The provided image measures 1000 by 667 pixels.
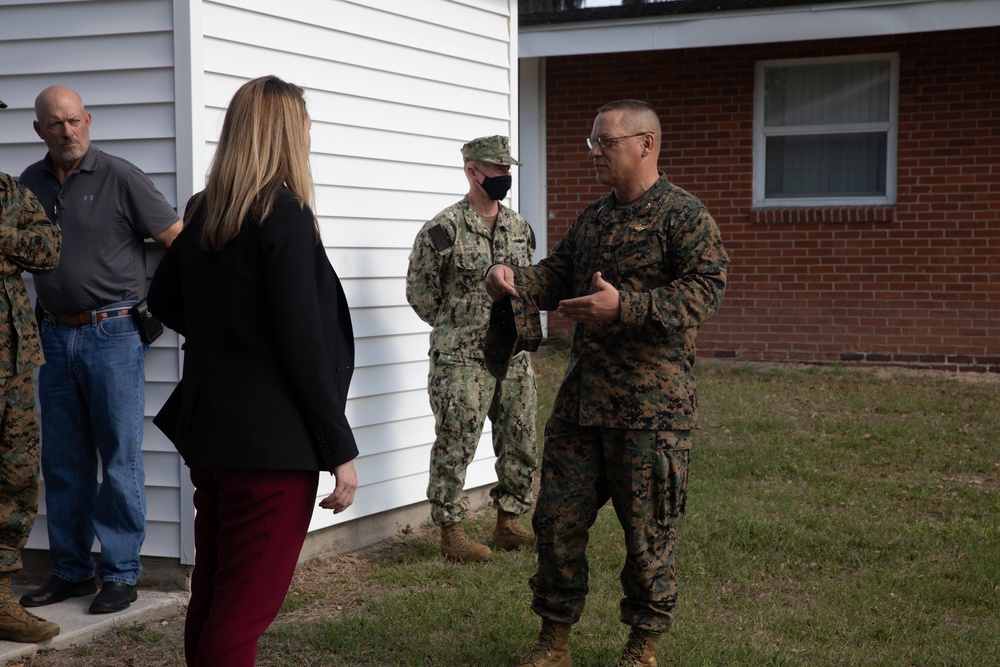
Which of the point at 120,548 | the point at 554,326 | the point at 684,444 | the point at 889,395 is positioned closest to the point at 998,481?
the point at 889,395

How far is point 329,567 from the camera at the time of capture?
224 inches

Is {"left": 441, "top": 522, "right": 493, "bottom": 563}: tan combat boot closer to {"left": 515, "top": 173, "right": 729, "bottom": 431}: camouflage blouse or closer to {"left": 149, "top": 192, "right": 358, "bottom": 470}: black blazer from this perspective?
{"left": 515, "top": 173, "right": 729, "bottom": 431}: camouflage blouse

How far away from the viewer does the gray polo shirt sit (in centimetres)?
471

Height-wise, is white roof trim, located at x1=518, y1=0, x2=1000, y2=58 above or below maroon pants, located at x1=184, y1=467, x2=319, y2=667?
above

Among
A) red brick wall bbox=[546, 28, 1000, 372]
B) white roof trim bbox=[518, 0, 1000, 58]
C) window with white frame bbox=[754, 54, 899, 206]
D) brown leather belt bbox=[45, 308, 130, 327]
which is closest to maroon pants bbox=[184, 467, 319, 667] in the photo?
brown leather belt bbox=[45, 308, 130, 327]

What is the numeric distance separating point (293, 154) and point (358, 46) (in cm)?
307

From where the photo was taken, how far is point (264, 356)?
301 centimetres

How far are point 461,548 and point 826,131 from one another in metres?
7.57

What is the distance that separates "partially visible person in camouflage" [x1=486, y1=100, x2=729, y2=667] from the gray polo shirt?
1.78 metres

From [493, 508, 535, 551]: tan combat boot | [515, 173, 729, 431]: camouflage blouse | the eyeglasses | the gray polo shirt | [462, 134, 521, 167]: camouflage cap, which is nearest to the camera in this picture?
[515, 173, 729, 431]: camouflage blouse

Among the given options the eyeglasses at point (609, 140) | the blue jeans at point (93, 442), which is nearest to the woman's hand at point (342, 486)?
the eyeglasses at point (609, 140)

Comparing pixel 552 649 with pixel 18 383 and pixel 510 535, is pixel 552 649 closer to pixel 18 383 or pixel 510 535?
pixel 510 535

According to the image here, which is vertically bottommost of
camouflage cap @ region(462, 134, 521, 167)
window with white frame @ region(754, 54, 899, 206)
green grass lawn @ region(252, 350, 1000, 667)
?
green grass lawn @ region(252, 350, 1000, 667)

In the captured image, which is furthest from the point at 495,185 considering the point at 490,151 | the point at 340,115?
the point at 340,115
